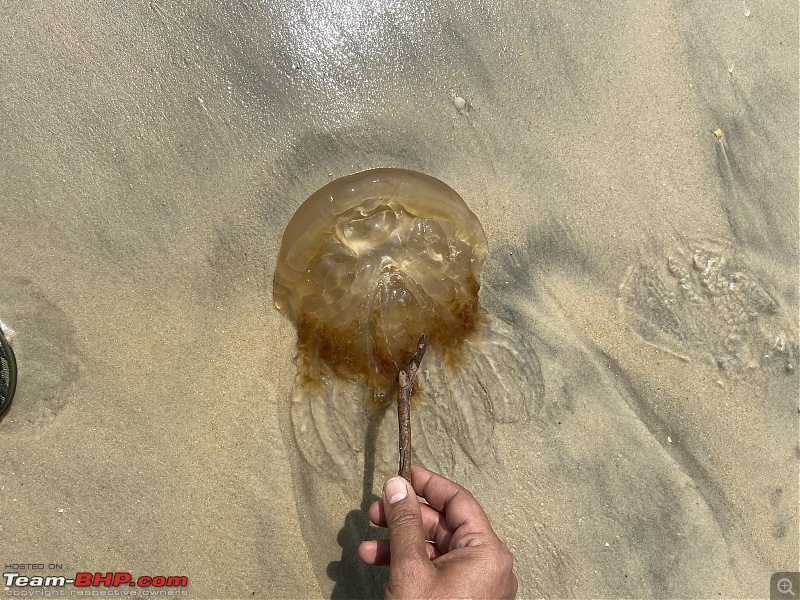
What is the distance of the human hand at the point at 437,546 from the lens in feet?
6.48

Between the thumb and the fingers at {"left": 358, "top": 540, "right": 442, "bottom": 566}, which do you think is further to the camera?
the fingers at {"left": 358, "top": 540, "right": 442, "bottom": 566}

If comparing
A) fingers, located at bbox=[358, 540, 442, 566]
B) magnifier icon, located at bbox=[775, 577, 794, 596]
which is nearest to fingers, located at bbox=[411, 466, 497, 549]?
fingers, located at bbox=[358, 540, 442, 566]

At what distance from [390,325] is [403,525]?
0.84 metres

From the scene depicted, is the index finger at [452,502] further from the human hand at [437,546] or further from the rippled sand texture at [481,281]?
the rippled sand texture at [481,281]

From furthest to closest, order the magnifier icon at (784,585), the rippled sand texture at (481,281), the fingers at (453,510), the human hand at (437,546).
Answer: the magnifier icon at (784,585), the rippled sand texture at (481,281), the fingers at (453,510), the human hand at (437,546)

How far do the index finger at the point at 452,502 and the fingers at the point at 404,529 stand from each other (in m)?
0.26

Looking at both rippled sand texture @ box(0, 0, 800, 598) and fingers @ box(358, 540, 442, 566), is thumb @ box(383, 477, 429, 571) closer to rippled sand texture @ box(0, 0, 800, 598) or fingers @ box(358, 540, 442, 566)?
fingers @ box(358, 540, 442, 566)

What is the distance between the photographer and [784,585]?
285 centimetres

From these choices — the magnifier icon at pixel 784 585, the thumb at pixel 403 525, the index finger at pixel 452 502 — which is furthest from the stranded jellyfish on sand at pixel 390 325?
the magnifier icon at pixel 784 585

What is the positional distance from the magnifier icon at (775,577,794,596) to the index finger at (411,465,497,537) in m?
1.69

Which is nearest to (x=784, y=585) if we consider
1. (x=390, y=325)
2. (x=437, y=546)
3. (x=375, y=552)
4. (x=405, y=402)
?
(x=437, y=546)

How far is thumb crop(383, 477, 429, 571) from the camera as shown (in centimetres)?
199

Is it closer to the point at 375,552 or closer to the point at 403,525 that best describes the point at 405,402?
the point at 403,525

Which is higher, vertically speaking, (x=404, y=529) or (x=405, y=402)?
(x=405, y=402)
